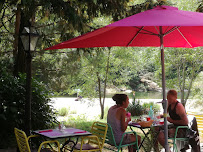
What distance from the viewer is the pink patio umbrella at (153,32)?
3084 millimetres

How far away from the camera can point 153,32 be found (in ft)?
15.4

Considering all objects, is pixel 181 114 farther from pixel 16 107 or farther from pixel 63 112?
pixel 63 112

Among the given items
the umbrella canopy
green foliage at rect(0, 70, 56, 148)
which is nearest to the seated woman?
the umbrella canopy

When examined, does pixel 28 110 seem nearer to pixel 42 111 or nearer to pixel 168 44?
pixel 42 111

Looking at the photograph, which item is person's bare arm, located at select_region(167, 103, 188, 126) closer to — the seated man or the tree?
the seated man

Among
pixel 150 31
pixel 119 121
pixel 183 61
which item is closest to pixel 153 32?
pixel 150 31

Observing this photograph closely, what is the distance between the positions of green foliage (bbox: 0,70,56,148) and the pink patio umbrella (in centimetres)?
257

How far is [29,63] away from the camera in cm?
517

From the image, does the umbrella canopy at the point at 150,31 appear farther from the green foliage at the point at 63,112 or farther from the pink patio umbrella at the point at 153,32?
the green foliage at the point at 63,112

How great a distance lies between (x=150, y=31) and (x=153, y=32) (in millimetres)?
79

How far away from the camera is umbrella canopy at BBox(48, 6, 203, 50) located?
3.07 metres

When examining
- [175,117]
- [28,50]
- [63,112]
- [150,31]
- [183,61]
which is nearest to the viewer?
[150,31]

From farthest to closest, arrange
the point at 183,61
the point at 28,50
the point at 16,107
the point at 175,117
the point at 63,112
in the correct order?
the point at 63,112 < the point at 183,61 < the point at 16,107 < the point at 28,50 < the point at 175,117

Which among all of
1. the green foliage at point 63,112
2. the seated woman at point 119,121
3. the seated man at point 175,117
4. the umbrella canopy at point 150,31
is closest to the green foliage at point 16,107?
the seated woman at point 119,121
